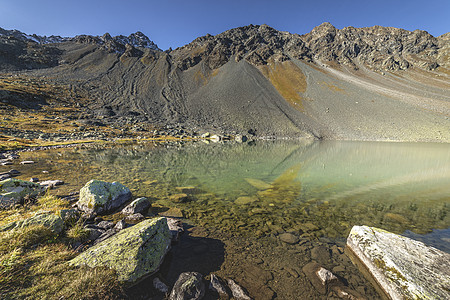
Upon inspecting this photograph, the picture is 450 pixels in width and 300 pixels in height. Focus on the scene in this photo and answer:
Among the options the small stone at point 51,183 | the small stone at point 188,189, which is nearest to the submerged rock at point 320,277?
the small stone at point 188,189

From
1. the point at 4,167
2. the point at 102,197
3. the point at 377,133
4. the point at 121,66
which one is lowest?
the point at 4,167

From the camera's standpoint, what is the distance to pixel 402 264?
203 inches

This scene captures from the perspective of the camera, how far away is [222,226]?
857 cm

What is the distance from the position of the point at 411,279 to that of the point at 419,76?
187 meters

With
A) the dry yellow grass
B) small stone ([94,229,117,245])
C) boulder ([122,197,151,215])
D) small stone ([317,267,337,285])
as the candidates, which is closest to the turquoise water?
boulder ([122,197,151,215])

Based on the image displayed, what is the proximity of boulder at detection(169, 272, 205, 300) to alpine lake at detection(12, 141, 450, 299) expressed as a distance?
547 mm

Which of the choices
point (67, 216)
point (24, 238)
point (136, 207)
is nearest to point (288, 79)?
point (136, 207)

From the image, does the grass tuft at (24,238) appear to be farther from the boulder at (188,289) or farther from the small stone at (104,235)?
the boulder at (188,289)

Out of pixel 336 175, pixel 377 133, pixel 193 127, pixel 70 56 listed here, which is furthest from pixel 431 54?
pixel 70 56

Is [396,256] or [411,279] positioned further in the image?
[396,256]

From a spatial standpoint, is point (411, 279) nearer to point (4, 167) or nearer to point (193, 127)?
point (4, 167)

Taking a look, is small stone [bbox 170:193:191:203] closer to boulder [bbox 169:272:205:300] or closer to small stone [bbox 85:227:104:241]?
small stone [bbox 85:227:104:241]

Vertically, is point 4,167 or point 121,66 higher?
point 121,66

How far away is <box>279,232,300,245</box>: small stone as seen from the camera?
742cm
